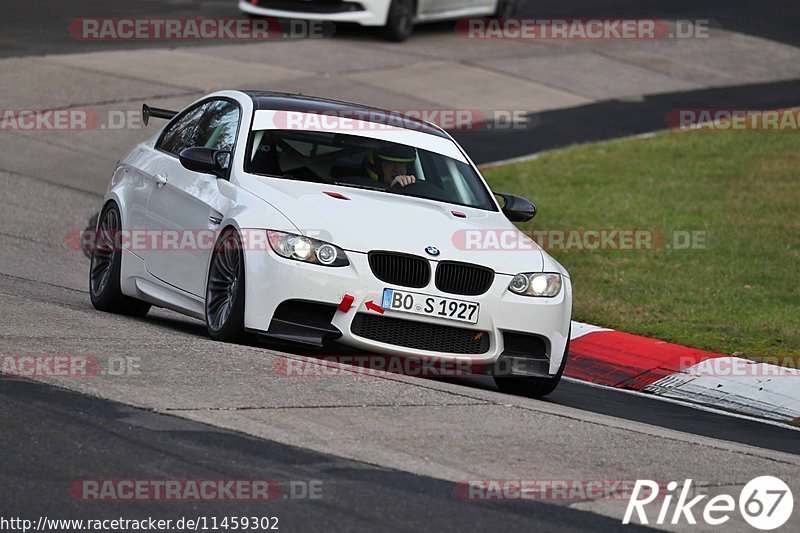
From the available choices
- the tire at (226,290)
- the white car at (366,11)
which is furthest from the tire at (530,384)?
the white car at (366,11)

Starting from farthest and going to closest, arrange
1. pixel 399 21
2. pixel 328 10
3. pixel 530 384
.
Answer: pixel 399 21 < pixel 328 10 < pixel 530 384

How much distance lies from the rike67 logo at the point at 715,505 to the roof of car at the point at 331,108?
4.13 metres

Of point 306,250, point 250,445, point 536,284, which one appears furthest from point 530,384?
point 250,445

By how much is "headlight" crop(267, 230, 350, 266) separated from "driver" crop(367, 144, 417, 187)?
124 cm

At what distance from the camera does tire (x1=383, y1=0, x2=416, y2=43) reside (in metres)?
24.8

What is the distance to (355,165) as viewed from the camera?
9789mm

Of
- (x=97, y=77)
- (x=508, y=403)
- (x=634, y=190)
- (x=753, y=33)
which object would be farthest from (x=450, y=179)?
(x=753, y=33)

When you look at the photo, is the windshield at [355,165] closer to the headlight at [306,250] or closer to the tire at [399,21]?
the headlight at [306,250]

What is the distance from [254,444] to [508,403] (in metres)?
1.93

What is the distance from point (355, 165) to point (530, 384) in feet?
5.80

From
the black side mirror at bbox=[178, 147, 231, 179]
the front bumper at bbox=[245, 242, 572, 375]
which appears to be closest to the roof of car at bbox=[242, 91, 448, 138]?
the black side mirror at bbox=[178, 147, 231, 179]

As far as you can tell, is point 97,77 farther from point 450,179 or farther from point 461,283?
point 461,283

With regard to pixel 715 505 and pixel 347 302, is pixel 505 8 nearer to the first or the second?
pixel 347 302

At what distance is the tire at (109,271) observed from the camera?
34.6 ft
